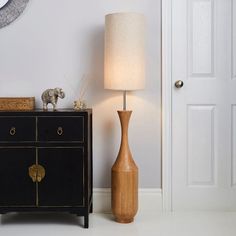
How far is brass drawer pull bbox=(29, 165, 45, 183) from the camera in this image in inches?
102

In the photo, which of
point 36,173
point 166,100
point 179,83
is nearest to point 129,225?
point 36,173

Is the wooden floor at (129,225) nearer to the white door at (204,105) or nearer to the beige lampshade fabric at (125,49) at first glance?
the white door at (204,105)

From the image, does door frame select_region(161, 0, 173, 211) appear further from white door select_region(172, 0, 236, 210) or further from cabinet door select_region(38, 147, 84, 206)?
cabinet door select_region(38, 147, 84, 206)

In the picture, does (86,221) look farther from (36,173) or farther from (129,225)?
(36,173)

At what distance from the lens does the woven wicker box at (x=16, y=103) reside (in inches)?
107

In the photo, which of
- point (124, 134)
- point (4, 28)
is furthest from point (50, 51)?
point (124, 134)

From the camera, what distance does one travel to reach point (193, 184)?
3.03m

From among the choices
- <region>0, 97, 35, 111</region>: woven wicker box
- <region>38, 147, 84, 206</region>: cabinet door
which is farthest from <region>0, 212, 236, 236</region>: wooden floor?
<region>0, 97, 35, 111</region>: woven wicker box

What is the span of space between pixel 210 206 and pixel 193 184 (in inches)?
8.2

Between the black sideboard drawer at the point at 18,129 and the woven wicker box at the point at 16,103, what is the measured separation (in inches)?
5.6

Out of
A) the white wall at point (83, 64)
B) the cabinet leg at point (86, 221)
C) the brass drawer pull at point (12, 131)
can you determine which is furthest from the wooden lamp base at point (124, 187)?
the brass drawer pull at point (12, 131)

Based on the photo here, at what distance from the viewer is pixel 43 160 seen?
8.56 feet

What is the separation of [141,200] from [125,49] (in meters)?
1.15

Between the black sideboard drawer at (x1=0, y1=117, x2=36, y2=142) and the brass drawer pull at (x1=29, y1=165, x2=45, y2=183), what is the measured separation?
0.18 m
